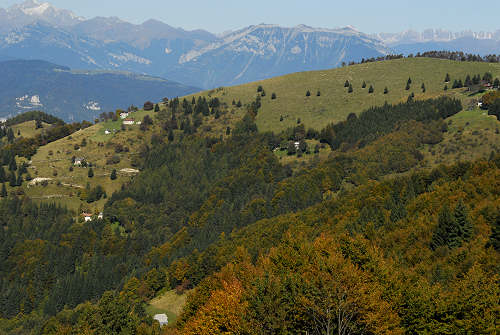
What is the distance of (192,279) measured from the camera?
421 ft


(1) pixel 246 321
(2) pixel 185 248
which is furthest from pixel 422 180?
(1) pixel 246 321

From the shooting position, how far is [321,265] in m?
48.8

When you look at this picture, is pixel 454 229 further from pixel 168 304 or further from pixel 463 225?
pixel 168 304

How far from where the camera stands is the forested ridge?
44.5m

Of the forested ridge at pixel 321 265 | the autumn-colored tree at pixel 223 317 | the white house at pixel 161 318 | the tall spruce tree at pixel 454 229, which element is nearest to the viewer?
the forested ridge at pixel 321 265

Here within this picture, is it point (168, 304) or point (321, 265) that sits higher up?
point (321, 265)

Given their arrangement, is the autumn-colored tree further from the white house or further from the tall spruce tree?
the white house

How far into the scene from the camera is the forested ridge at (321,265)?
44.5 metres

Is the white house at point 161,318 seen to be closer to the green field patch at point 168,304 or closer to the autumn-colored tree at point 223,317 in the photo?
the green field patch at point 168,304

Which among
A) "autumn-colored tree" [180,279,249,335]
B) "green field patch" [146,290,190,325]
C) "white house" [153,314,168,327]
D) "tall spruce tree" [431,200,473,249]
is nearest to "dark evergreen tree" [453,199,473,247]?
"tall spruce tree" [431,200,473,249]

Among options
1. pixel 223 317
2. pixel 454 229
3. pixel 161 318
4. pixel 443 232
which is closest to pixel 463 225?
pixel 454 229

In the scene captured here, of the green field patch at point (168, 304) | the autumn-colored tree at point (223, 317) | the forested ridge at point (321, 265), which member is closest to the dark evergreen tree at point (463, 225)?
the forested ridge at point (321, 265)

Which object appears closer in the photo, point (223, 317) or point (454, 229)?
point (223, 317)

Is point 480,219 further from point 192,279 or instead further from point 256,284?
point 192,279
